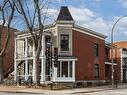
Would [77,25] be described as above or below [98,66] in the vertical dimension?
above

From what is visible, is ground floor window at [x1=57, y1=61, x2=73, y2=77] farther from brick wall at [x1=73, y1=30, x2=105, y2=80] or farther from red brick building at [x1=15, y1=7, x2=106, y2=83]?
brick wall at [x1=73, y1=30, x2=105, y2=80]

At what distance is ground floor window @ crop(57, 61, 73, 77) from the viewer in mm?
54750

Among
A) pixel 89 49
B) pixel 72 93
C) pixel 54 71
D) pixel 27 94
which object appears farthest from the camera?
pixel 89 49

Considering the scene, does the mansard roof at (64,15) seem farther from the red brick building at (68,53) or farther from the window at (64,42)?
the window at (64,42)

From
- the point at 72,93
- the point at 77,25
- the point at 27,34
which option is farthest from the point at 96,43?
the point at 72,93

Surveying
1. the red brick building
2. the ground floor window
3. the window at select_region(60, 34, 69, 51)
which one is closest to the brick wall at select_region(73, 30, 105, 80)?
the red brick building

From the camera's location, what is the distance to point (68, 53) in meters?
55.1

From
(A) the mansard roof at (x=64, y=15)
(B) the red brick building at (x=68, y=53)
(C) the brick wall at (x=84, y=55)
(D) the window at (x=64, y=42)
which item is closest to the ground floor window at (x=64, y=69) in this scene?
(B) the red brick building at (x=68, y=53)

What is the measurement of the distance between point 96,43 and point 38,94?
2222 centimetres

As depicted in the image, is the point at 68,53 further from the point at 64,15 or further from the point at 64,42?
the point at 64,15

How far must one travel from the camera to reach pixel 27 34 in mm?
59031

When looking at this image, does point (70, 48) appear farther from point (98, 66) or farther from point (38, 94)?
point (38, 94)

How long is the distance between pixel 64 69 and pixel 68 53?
227 cm

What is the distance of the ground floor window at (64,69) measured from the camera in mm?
54750
